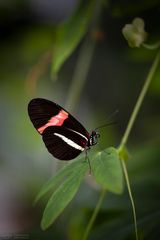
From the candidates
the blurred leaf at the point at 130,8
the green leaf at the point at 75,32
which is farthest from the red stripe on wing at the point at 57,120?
the blurred leaf at the point at 130,8

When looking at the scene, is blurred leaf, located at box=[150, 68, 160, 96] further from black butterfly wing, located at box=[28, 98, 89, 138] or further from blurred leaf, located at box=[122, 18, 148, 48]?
black butterfly wing, located at box=[28, 98, 89, 138]

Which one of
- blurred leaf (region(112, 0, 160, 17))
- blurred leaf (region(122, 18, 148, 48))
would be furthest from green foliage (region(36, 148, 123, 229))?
blurred leaf (region(112, 0, 160, 17))

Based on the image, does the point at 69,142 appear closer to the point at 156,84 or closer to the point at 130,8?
the point at 130,8

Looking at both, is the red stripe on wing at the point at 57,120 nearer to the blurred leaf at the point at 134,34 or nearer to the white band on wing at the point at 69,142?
the white band on wing at the point at 69,142

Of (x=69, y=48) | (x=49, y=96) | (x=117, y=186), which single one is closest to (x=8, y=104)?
(x=49, y=96)

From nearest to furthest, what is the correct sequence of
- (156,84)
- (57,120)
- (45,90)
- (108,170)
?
1. (108,170)
2. (57,120)
3. (156,84)
4. (45,90)

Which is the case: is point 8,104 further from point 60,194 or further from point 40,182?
point 60,194

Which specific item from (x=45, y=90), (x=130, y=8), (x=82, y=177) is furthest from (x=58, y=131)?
(x=45, y=90)
